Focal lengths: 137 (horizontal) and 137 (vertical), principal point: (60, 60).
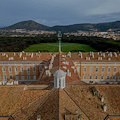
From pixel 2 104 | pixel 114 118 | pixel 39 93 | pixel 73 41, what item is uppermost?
pixel 73 41

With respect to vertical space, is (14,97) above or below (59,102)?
below

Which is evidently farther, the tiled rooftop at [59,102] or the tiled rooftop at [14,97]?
the tiled rooftop at [14,97]

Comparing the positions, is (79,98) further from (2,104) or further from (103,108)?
(2,104)

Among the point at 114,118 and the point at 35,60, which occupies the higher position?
the point at 35,60

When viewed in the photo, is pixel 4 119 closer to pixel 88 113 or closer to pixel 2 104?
pixel 2 104

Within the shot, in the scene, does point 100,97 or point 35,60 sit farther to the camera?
point 35,60

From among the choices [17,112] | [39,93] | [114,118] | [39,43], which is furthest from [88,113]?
A: [39,43]

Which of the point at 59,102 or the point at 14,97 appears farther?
the point at 14,97

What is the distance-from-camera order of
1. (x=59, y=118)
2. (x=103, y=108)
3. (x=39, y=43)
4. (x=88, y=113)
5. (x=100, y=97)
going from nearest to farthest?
(x=59, y=118) → (x=88, y=113) → (x=103, y=108) → (x=100, y=97) → (x=39, y=43)

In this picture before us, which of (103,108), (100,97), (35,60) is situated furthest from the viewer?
(35,60)

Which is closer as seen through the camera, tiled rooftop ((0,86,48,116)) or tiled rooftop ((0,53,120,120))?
tiled rooftop ((0,53,120,120))
